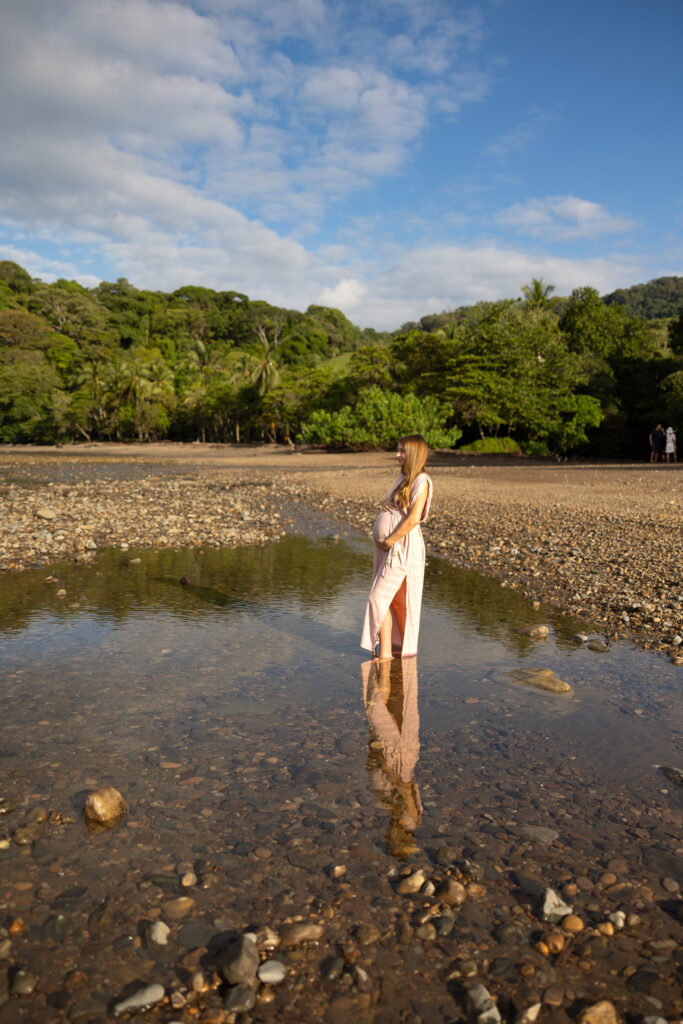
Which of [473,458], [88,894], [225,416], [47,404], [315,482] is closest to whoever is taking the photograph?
[88,894]

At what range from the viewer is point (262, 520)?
16.8 meters

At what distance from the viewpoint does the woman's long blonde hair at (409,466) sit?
6207 millimetres

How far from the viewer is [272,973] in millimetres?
2822

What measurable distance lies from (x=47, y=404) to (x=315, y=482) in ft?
201

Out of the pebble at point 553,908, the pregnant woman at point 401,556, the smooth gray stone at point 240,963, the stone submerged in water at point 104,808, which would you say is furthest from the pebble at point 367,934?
the pregnant woman at point 401,556

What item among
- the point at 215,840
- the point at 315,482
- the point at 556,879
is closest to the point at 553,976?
the point at 556,879

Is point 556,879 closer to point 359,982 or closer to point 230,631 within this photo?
point 359,982

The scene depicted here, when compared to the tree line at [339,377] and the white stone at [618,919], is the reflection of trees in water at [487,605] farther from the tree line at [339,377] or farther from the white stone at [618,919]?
the tree line at [339,377]

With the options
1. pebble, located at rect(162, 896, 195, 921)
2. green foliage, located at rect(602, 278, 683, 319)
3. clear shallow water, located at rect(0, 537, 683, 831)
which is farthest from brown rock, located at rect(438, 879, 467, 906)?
green foliage, located at rect(602, 278, 683, 319)

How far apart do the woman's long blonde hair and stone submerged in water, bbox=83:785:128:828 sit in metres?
3.46

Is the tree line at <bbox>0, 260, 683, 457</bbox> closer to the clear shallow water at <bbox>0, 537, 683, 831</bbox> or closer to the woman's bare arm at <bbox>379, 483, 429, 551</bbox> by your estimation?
the clear shallow water at <bbox>0, 537, 683, 831</bbox>

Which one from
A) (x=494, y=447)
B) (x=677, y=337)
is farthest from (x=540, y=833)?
(x=677, y=337)

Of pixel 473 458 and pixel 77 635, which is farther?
pixel 473 458

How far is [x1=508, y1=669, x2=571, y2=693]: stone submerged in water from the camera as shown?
6211mm
